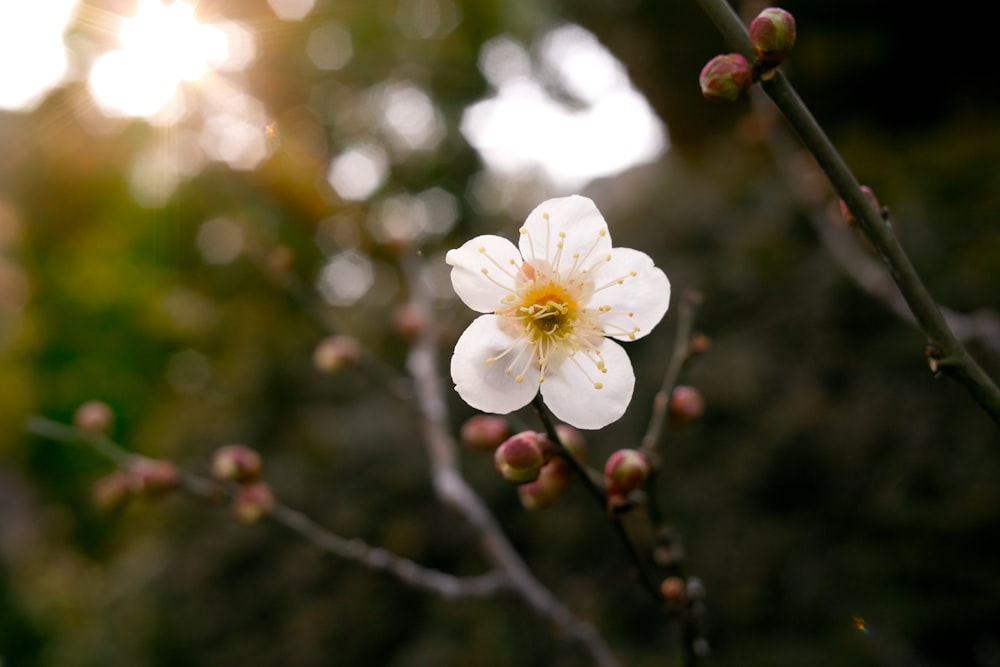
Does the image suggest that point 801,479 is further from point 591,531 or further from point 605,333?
point 605,333

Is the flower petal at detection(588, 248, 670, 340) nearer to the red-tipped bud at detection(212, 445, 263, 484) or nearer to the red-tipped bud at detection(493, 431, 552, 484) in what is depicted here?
the red-tipped bud at detection(493, 431, 552, 484)

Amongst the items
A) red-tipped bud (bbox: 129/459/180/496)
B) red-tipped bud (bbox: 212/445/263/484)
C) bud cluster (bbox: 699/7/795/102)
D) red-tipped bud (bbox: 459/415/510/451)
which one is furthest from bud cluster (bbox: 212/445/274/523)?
bud cluster (bbox: 699/7/795/102)

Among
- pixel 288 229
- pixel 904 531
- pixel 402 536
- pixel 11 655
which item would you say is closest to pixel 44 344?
pixel 288 229

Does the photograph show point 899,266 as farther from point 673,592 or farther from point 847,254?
point 847,254

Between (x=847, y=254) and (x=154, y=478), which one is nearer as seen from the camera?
(x=154, y=478)

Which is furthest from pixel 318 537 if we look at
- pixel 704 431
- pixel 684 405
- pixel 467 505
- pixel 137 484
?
pixel 704 431

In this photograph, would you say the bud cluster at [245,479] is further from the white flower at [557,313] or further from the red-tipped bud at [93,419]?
the white flower at [557,313]
